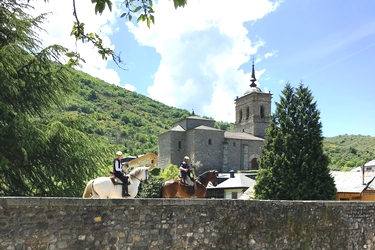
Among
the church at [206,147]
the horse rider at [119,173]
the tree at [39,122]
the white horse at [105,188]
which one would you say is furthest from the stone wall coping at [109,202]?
the church at [206,147]

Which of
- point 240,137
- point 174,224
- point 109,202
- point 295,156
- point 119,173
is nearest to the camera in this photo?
point 109,202

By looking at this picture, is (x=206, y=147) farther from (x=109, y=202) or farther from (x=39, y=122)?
(x=109, y=202)

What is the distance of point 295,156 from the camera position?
27.1m

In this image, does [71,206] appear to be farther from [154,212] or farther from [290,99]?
[290,99]

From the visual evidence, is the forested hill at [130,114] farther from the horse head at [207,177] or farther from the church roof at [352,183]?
the horse head at [207,177]

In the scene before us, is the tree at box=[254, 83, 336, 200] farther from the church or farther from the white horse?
the church

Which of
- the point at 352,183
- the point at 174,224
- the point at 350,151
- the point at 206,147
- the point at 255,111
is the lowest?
the point at 174,224

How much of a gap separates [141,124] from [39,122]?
117 meters

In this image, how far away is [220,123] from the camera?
152250mm

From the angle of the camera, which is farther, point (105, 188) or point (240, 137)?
point (240, 137)

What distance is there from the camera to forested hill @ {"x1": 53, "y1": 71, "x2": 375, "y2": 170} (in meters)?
96.1

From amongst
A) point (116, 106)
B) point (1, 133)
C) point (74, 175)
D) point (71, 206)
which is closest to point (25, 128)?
point (1, 133)

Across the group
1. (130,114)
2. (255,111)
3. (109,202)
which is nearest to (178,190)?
(109,202)

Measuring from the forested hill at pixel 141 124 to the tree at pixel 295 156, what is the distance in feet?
141
